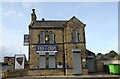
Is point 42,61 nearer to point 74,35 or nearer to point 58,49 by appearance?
point 58,49

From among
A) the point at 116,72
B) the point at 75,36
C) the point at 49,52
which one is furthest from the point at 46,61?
the point at 116,72

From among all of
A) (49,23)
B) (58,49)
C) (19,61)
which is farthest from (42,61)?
(49,23)

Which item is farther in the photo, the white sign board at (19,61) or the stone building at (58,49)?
the white sign board at (19,61)

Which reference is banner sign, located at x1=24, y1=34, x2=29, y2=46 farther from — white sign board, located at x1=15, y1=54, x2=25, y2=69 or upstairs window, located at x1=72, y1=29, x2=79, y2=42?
upstairs window, located at x1=72, y1=29, x2=79, y2=42

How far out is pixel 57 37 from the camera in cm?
3375

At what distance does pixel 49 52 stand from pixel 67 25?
5055 mm

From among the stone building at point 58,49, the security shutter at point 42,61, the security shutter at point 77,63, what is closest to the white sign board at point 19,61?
the stone building at point 58,49

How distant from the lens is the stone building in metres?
32.5

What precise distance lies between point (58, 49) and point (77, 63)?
12.2ft

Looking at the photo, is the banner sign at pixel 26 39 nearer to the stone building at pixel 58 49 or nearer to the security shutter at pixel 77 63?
the stone building at pixel 58 49

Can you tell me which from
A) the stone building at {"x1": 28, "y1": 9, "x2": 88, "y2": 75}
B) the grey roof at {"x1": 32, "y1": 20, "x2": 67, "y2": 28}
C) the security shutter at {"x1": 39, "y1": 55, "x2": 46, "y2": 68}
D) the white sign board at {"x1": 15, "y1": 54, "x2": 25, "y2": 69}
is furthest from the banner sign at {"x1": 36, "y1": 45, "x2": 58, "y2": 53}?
the white sign board at {"x1": 15, "y1": 54, "x2": 25, "y2": 69}

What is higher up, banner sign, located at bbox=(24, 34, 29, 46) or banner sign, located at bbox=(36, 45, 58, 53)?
banner sign, located at bbox=(24, 34, 29, 46)

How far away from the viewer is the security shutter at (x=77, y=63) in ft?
106

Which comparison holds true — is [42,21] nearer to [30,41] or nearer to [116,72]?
[30,41]
